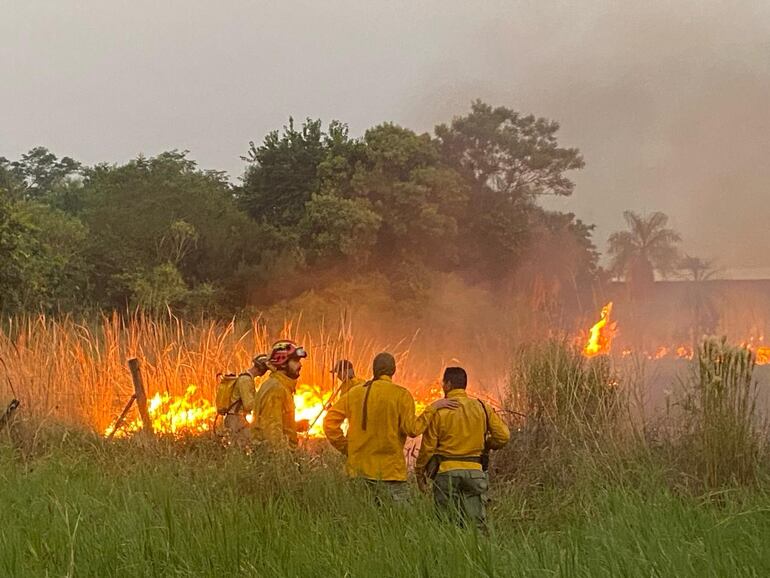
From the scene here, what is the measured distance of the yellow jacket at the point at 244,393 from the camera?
33.9ft

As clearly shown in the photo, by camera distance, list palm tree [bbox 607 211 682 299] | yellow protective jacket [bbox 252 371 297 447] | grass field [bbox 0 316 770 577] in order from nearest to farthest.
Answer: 1. grass field [bbox 0 316 770 577]
2. yellow protective jacket [bbox 252 371 297 447]
3. palm tree [bbox 607 211 682 299]

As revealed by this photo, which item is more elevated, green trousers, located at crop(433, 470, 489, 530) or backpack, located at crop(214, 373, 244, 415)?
backpack, located at crop(214, 373, 244, 415)

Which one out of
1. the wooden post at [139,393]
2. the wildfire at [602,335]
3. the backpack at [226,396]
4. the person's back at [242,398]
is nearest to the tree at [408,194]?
the wildfire at [602,335]

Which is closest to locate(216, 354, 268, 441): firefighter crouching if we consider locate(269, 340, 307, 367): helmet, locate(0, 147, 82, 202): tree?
locate(269, 340, 307, 367): helmet

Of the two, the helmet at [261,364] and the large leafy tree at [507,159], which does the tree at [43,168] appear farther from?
the helmet at [261,364]

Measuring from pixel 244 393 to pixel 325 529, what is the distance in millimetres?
4808

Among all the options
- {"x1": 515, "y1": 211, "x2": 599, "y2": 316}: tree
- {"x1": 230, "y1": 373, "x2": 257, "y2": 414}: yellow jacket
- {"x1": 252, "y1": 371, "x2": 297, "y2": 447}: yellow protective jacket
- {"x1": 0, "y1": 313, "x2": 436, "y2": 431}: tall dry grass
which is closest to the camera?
{"x1": 252, "y1": 371, "x2": 297, "y2": 447}: yellow protective jacket

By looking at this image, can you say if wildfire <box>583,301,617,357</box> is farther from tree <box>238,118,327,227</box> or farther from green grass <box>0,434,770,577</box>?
tree <box>238,118,327,227</box>

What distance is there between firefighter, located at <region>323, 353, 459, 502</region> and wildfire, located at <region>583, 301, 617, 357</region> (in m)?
3.55

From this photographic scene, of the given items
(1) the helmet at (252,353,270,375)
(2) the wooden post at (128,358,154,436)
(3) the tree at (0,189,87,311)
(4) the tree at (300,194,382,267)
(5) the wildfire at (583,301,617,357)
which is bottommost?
(2) the wooden post at (128,358,154,436)

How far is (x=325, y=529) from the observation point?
19.0ft

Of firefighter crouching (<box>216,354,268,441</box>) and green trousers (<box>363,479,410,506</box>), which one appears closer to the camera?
green trousers (<box>363,479,410,506</box>)

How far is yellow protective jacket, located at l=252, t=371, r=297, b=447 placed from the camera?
9.15m

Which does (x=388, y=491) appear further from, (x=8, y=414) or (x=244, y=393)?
(x=8, y=414)
